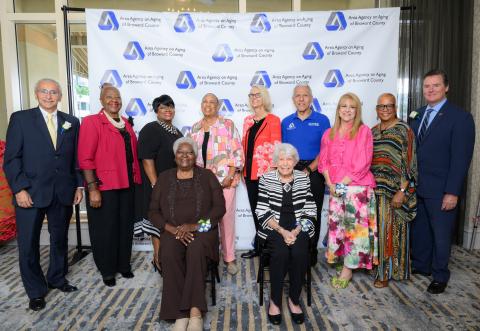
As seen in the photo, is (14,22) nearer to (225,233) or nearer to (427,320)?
(225,233)

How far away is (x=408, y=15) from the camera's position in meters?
3.97

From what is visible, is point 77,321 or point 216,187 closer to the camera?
point 77,321

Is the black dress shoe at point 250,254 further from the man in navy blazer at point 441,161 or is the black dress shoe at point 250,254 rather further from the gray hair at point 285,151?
the man in navy blazer at point 441,161

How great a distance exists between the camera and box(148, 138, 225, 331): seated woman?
240 cm

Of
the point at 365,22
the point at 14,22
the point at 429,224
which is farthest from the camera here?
the point at 14,22

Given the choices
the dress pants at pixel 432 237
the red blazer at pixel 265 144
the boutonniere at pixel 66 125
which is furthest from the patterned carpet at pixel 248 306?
the boutonniere at pixel 66 125

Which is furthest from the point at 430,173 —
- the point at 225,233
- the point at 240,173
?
the point at 225,233

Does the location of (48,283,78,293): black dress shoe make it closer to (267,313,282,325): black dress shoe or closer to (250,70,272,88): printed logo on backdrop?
(267,313,282,325): black dress shoe

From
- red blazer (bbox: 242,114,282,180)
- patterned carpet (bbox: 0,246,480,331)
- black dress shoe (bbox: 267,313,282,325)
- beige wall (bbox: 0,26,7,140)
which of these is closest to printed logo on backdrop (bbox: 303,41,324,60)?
red blazer (bbox: 242,114,282,180)

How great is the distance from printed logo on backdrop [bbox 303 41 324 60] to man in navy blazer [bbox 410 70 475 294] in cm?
119

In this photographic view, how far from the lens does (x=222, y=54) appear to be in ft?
12.6

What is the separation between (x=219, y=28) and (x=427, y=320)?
3317mm

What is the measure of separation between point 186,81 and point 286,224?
205cm

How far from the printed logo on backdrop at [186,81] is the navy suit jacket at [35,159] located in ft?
4.60
